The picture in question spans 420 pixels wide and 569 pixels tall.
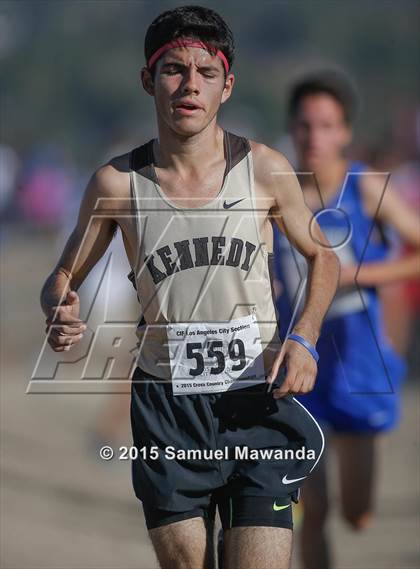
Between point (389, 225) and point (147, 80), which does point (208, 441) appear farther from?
point (389, 225)

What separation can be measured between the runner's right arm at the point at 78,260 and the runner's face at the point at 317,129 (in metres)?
1.75

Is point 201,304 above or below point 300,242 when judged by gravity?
below

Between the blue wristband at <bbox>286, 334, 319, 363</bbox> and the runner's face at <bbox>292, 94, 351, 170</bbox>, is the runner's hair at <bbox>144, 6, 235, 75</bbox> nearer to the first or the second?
the blue wristband at <bbox>286, 334, 319, 363</bbox>

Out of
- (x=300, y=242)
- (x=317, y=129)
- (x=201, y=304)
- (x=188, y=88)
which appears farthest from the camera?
(x=317, y=129)

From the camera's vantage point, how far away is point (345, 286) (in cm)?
463

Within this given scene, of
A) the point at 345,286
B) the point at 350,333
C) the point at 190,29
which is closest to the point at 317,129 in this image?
the point at 345,286

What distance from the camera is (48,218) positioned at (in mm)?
21250

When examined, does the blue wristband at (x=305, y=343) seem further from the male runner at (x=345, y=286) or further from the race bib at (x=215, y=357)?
the male runner at (x=345, y=286)

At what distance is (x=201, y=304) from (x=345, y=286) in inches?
65.7

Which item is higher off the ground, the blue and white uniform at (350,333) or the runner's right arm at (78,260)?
the blue and white uniform at (350,333)

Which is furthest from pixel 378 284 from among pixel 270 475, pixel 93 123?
pixel 93 123

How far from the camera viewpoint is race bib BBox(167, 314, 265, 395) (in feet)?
10.2

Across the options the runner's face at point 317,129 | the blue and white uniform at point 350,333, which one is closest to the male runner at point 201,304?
the blue and white uniform at point 350,333

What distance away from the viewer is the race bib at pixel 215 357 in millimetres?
3100
